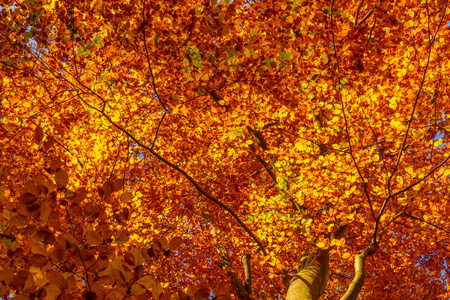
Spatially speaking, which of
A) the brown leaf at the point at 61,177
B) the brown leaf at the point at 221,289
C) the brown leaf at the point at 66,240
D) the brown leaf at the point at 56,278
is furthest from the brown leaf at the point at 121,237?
the brown leaf at the point at 221,289

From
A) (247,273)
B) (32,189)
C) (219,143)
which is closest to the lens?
(32,189)

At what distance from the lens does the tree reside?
9.70 feet

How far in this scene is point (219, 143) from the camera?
41.5ft

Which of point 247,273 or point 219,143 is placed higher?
point 219,143

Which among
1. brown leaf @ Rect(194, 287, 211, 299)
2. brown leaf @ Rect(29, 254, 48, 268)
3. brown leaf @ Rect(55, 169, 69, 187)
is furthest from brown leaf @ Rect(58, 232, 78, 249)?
brown leaf @ Rect(194, 287, 211, 299)

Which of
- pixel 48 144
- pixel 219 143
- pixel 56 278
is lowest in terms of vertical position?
pixel 56 278

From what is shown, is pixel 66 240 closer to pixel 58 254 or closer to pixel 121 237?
pixel 58 254

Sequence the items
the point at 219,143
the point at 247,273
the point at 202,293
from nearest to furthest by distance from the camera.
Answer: the point at 202,293 → the point at 247,273 → the point at 219,143

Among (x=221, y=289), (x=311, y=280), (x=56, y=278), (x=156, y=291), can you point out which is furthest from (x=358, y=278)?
(x=56, y=278)

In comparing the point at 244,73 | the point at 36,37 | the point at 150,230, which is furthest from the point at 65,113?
the point at 244,73

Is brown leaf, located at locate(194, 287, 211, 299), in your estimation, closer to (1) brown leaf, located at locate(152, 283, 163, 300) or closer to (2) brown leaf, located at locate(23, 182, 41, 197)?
(1) brown leaf, located at locate(152, 283, 163, 300)

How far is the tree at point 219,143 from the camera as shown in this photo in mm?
2955

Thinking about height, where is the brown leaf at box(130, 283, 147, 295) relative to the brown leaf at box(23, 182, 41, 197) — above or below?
below

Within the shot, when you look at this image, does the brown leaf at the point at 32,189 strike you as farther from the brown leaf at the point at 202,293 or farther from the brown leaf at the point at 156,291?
the brown leaf at the point at 202,293
